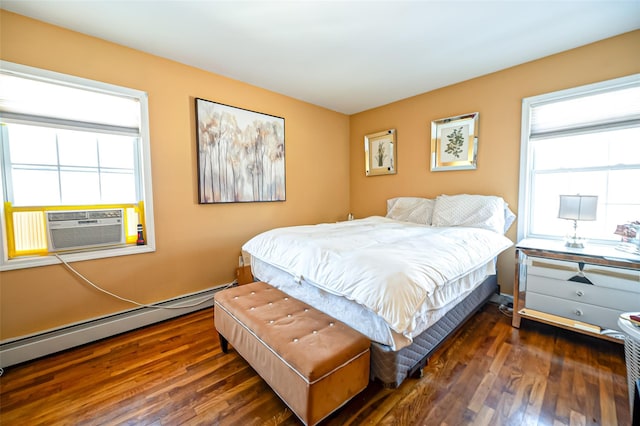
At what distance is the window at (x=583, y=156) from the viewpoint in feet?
7.12

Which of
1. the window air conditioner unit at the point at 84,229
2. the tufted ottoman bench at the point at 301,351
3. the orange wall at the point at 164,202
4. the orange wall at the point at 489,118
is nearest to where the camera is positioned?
the tufted ottoman bench at the point at 301,351

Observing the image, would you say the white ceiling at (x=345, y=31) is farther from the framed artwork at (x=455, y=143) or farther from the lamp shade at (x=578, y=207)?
the lamp shade at (x=578, y=207)

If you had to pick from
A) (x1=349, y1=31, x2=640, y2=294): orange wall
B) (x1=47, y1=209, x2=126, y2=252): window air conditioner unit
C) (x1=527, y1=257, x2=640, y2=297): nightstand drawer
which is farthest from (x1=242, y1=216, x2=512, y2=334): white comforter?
(x1=47, y1=209, x2=126, y2=252): window air conditioner unit

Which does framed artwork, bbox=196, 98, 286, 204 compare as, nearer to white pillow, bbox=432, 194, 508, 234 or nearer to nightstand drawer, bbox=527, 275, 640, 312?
white pillow, bbox=432, 194, 508, 234

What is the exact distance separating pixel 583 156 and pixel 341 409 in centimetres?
306

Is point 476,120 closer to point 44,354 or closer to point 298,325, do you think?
point 298,325

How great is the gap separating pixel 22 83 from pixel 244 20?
1676 millimetres

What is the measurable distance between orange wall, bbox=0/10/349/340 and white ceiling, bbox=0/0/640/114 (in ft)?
0.49

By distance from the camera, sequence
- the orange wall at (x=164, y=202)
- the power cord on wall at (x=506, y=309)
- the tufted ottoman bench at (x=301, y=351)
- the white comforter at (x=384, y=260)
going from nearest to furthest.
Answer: the tufted ottoman bench at (x=301, y=351)
the white comforter at (x=384, y=260)
the orange wall at (x=164, y=202)
the power cord on wall at (x=506, y=309)

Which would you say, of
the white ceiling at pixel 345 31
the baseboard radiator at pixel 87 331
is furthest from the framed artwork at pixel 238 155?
the baseboard radiator at pixel 87 331

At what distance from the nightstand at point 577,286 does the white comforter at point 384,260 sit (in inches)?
12.7

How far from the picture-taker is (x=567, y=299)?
6.60ft

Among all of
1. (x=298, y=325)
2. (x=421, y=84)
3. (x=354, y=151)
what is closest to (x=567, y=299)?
(x=298, y=325)

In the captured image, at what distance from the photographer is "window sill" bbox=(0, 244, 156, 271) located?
1.82 meters
